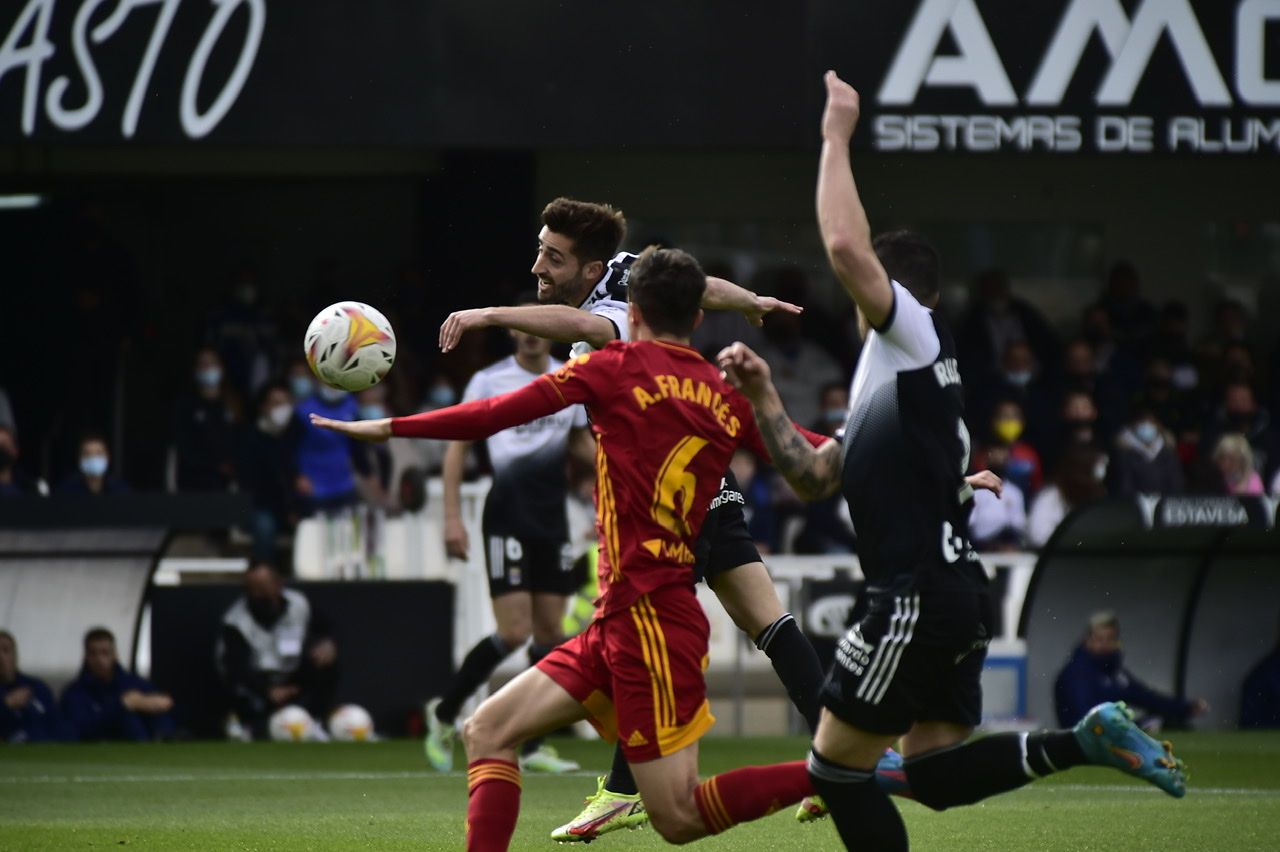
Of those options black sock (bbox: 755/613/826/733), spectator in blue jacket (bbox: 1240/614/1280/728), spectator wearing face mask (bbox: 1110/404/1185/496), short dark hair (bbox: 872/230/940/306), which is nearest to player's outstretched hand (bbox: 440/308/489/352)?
short dark hair (bbox: 872/230/940/306)

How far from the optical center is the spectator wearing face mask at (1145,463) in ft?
50.8

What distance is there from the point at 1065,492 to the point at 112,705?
670 centimetres

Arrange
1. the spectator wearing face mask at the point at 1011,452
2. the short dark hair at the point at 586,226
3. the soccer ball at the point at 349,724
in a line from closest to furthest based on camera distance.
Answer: the short dark hair at the point at 586,226 → the soccer ball at the point at 349,724 → the spectator wearing face mask at the point at 1011,452

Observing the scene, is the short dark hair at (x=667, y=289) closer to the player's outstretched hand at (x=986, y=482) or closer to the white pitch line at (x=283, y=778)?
the player's outstretched hand at (x=986, y=482)

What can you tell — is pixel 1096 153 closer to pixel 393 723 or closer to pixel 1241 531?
pixel 1241 531

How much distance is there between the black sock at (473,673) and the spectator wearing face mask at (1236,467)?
6752 mm

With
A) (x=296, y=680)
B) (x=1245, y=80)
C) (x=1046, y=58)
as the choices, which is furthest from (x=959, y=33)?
(x=296, y=680)

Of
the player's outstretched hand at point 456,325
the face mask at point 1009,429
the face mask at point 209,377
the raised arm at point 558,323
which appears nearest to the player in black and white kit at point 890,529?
the player's outstretched hand at point 456,325

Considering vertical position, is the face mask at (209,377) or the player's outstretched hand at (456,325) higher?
the face mask at (209,377)

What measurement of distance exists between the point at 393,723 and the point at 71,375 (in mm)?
4652

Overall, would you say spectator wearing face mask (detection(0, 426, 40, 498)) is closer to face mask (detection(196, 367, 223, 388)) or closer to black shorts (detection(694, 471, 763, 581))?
face mask (detection(196, 367, 223, 388))

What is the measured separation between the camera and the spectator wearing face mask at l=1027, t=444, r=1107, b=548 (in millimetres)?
14953

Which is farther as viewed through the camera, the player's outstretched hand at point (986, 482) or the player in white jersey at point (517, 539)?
the player in white jersey at point (517, 539)

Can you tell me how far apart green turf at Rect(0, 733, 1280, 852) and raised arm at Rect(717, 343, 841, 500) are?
2.34m
